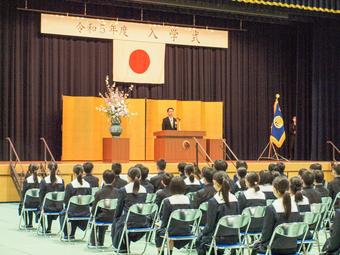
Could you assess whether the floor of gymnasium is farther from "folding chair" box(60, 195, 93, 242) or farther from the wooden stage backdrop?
the wooden stage backdrop

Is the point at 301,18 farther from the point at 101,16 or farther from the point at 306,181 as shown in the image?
the point at 306,181

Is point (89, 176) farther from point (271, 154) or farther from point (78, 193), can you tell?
point (271, 154)

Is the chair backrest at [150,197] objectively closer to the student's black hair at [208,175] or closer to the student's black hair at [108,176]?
the student's black hair at [108,176]

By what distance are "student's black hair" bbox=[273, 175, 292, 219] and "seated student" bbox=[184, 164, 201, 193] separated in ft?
10.5

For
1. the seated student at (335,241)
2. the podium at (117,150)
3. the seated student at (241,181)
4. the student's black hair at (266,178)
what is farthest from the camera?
the podium at (117,150)

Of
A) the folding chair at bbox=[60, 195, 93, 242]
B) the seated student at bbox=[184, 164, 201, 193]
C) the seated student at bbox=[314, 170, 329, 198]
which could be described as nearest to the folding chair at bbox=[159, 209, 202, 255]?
the folding chair at bbox=[60, 195, 93, 242]

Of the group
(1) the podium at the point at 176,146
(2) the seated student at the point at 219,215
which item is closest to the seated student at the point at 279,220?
(2) the seated student at the point at 219,215

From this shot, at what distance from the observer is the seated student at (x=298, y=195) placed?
788 centimetres

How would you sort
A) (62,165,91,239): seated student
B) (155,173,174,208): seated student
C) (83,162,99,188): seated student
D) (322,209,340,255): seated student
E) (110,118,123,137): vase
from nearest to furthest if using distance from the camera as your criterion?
1. (322,209,340,255): seated student
2. (155,173,174,208): seated student
3. (62,165,91,239): seated student
4. (83,162,99,188): seated student
5. (110,118,123,137): vase

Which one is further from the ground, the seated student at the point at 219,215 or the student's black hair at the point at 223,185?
the student's black hair at the point at 223,185

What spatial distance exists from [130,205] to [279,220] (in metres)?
2.47

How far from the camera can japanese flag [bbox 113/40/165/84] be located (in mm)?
20531

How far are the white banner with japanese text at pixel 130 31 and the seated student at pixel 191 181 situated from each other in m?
10.2

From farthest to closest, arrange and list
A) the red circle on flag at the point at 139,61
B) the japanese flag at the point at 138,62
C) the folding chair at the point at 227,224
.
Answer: the red circle on flag at the point at 139,61 → the japanese flag at the point at 138,62 → the folding chair at the point at 227,224
